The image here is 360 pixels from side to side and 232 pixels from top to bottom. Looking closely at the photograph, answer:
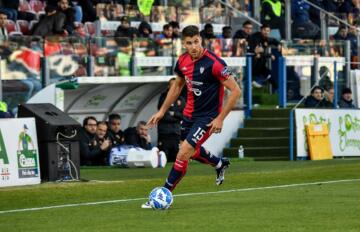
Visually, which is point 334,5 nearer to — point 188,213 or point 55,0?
point 55,0

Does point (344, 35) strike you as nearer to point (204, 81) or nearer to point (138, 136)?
point (138, 136)

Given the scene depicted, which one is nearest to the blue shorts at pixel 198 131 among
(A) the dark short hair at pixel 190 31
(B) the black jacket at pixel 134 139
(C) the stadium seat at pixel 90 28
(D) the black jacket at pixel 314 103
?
(A) the dark short hair at pixel 190 31

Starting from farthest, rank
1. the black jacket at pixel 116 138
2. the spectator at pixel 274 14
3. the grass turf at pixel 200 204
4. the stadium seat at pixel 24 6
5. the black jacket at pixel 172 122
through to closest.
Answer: the spectator at pixel 274 14 → the stadium seat at pixel 24 6 → the black jacket at pixel 172 122 → the black jacket at pixel 116 138 → the grass turf at pixel 200 204

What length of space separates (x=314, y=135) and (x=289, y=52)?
11.3ft

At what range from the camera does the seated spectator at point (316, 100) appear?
27500 mm

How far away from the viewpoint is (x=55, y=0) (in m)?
26.6

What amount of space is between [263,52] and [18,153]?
12.3 meters

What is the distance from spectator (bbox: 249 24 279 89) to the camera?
2923 cm

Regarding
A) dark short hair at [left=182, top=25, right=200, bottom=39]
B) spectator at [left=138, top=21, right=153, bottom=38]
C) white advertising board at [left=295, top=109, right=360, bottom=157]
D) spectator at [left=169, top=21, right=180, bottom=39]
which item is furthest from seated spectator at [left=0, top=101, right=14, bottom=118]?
white advertising board at [left=295, top=109, right=360, bottom=157]

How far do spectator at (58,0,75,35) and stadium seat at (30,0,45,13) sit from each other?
2.68 feet

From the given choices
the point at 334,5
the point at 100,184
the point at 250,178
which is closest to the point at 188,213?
the point at 100,184

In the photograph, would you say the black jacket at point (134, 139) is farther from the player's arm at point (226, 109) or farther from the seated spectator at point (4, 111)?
the player's arm at point (226, 109)

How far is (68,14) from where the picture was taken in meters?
25.8

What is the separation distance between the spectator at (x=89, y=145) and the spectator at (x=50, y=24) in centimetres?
272
